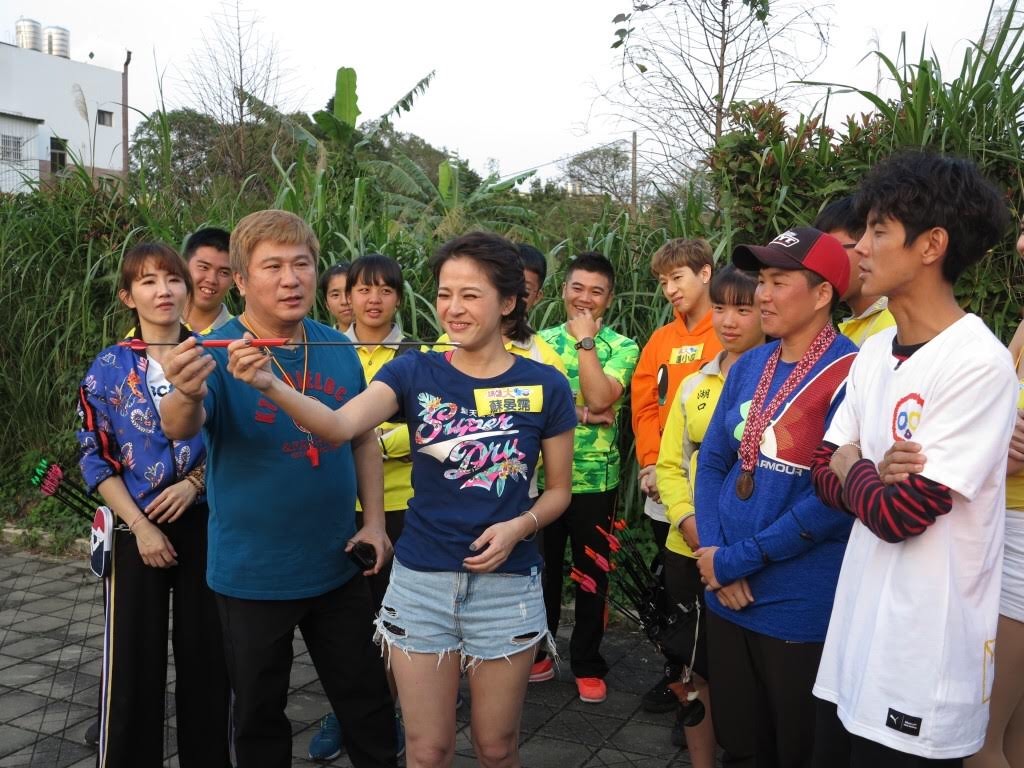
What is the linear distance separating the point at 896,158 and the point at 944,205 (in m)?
0.23

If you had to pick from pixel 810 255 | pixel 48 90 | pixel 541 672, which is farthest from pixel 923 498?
pixel 48 90

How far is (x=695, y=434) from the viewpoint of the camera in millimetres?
3396

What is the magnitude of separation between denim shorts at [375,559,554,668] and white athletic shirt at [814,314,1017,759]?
967 millimetres

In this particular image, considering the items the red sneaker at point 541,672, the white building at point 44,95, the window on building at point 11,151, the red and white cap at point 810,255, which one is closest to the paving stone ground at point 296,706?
the red sneaker at point 541,672

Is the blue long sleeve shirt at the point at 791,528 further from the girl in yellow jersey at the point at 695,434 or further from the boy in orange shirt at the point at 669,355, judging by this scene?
the boy in orange shirt at the point at 669,355

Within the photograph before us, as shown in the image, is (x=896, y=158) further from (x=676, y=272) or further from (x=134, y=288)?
(x=134, y=288)

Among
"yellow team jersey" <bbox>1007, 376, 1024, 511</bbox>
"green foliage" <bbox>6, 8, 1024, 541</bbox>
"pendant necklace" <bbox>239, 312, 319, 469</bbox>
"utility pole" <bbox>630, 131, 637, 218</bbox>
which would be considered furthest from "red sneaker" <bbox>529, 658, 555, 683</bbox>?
"utility pole" <bbox>630, 131, 637, 218</bbox>

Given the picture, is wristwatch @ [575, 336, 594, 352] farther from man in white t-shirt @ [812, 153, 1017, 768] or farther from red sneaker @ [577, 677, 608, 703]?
man in white t-shirt @ [812, 153, 1017, 768]

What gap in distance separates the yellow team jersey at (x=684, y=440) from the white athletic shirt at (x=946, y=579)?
124cm

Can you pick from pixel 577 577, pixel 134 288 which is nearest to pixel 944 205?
pixel 577 577

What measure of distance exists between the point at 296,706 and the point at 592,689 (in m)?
1.47

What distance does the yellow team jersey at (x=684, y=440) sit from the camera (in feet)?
11.0

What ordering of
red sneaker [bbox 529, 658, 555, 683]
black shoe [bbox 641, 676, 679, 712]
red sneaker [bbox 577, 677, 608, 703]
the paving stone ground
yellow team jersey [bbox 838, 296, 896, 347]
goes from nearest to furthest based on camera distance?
yellow team jersey [bbox 838, 296, 896, 347] → the paving stone ground → black shoe [bbox 641, 676, 679, 712] → red sneaker [bbox 577, 677, 608, 703] → red sneaker [bbox 529, 658, 555, 683]

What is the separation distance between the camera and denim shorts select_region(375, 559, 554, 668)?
2.62m
